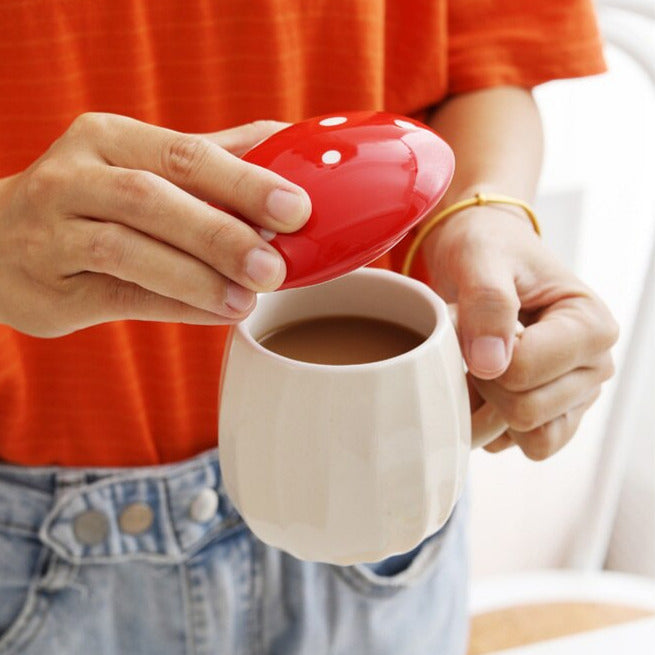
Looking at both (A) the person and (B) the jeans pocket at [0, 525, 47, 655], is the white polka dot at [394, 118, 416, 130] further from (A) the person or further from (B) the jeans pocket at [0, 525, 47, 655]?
(B) the jeans pocket at [0, 525, 47, 655]

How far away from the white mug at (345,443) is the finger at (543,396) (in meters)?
0.05

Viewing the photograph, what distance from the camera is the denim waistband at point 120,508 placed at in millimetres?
571

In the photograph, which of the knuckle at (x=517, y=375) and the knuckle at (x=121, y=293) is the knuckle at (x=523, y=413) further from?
the knuckle at (x=121, y=293)

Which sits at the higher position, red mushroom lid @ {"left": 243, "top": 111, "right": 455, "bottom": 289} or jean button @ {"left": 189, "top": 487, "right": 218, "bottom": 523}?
red mushroom lid @ {"left": 243, "top": 111, "right": 455, "bottom": 289}

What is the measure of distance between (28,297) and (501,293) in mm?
225

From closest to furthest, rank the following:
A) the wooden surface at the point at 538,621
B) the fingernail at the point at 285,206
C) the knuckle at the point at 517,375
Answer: the fingernail at the point at 285,206 < the knuckle at the point at 517,375 < the wooden surface at the point at 538,621

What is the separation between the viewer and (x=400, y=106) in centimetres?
62

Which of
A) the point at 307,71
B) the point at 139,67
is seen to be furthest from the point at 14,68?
the point at 307,71

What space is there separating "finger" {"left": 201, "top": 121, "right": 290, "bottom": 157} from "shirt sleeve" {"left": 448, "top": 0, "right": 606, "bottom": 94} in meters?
0.25

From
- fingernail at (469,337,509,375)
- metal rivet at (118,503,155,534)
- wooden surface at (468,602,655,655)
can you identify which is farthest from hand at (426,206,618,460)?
wooden surface at (468,602,655,655)

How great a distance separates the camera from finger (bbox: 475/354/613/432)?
1.48 ft

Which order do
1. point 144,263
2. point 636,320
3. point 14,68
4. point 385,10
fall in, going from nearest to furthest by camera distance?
point 144,263, point 14,68, point 385,10, point 636,320

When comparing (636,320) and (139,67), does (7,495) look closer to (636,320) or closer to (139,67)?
(139,67)

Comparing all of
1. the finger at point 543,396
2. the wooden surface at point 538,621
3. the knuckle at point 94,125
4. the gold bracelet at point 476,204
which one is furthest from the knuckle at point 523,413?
the wooden surface at point 538,621
